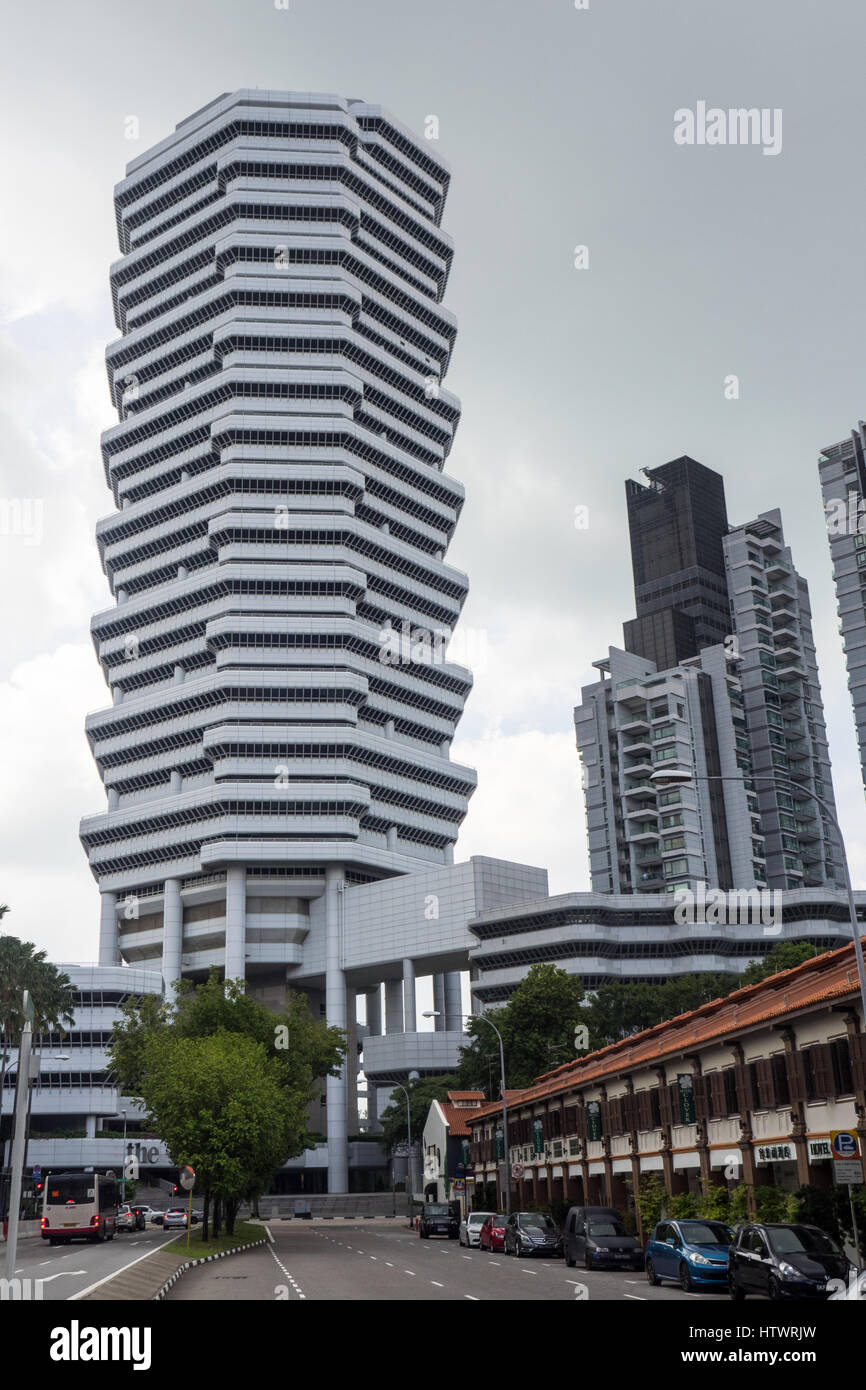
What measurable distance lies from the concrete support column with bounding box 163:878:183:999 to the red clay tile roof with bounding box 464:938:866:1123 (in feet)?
294

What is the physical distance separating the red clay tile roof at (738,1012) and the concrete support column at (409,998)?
255ft

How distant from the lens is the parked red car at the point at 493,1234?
53719 mm

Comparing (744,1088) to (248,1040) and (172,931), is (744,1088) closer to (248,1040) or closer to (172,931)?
(248,1040)

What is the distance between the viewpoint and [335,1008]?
143 m

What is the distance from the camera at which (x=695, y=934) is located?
13700 centimetres

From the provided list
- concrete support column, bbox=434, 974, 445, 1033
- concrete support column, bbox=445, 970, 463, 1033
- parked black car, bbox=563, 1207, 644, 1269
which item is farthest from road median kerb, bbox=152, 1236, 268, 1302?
concrete support column, bbox=434, 974, 445, 1033

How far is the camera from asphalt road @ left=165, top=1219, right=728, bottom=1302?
29.5 metres

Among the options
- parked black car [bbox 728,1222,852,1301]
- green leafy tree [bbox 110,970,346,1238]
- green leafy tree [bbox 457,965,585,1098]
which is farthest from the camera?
green leafy tree [bbox 457,965,585,1098]

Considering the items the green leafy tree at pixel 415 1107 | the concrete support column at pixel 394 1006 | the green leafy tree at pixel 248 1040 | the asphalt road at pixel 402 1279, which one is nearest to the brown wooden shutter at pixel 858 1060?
the asphalt road at pixel 402 1279

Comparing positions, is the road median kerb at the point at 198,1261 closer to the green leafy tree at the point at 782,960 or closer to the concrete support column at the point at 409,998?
the green leafy tree at the point at 782,960

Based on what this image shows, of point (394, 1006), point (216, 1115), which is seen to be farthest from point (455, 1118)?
point (394, 1006)

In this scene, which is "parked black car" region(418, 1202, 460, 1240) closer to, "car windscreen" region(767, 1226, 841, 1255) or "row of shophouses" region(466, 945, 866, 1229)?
"row of shophouses" region(466, 945, 866, 1229)

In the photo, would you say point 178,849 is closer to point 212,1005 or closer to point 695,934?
point 695,934
